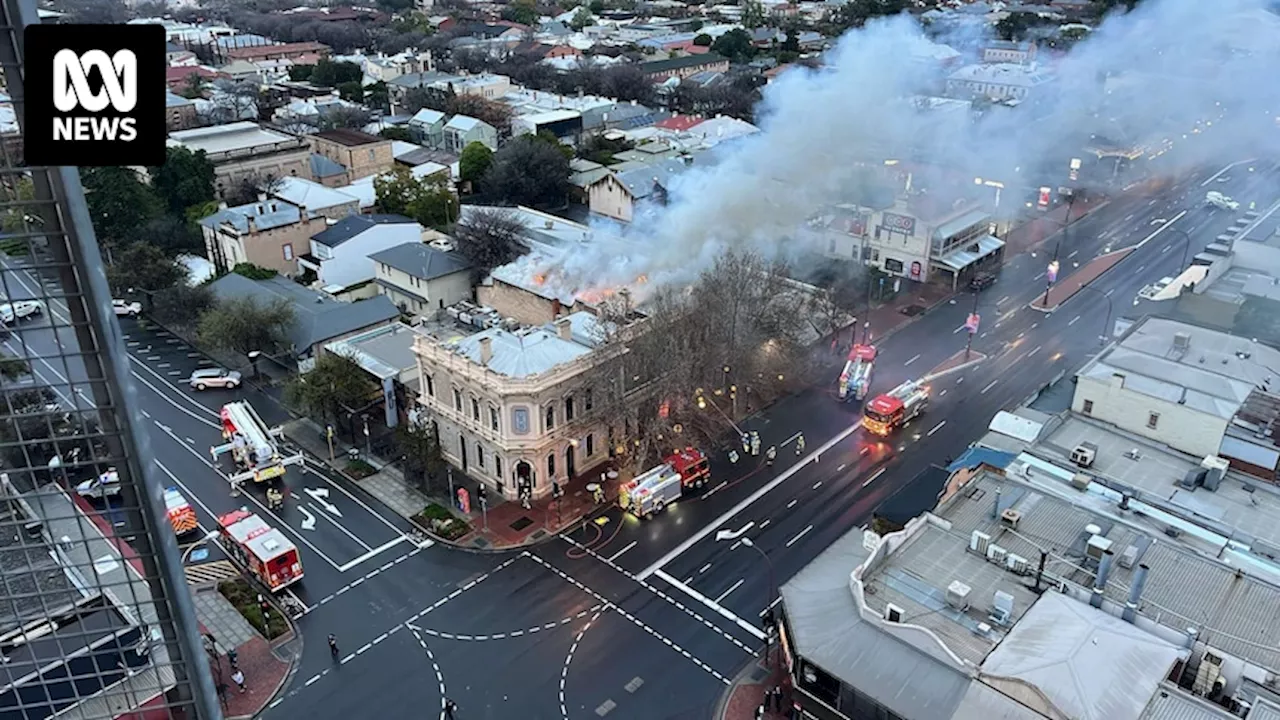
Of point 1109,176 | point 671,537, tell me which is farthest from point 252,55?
point 671,537

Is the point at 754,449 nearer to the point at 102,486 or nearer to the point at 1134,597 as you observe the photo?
the point at 1134,597

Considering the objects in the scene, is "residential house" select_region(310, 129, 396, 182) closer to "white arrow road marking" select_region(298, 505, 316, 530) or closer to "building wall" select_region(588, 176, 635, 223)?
"building wall" select_region(588, 176, 635, 223)

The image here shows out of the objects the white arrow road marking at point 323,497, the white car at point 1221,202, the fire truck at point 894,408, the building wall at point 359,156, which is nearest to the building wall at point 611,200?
the building wall at point 359,156

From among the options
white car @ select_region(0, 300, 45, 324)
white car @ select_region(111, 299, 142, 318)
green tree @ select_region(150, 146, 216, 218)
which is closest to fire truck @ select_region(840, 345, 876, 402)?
white car @ select_region(0, 300, 45, 324)

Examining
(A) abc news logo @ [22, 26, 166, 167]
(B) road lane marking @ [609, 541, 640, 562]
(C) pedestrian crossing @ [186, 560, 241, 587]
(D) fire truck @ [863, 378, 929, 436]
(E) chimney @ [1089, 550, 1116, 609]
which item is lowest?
(C) pedestrian crossing @ [186, 560, 241, 587]

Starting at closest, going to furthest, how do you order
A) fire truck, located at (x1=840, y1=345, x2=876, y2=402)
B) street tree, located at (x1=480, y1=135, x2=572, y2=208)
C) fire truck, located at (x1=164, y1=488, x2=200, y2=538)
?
fire truck, located at (x1=164, y1=488, x2=200, y2=538)
fire truck, located at (x1=840, y1=345, x2=876, y2=402)
street tree, located at (x1=480, y1=135, x2=572, y2=208)

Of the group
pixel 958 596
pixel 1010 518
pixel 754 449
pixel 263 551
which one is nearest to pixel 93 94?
pixel 958 596
